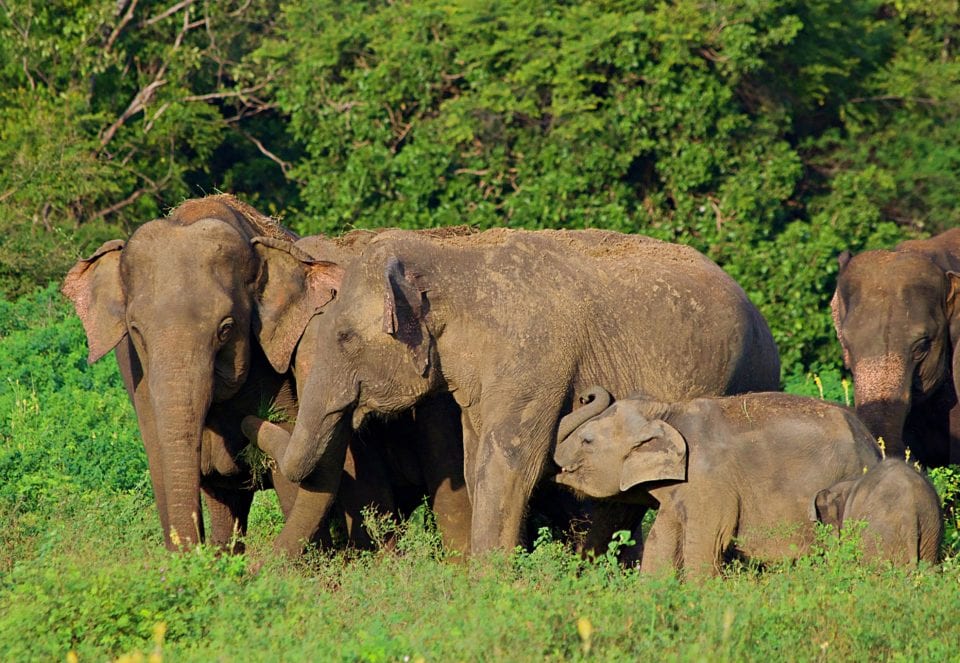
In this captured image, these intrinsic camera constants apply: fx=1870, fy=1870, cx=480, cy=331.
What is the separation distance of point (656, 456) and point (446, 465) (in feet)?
4.48

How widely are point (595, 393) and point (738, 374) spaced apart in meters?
0.97

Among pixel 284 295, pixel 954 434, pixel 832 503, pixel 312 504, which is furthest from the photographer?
pixel 954 434

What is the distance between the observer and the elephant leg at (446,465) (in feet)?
29.9

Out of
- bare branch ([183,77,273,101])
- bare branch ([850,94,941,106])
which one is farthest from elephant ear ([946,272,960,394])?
bare branch ([183,77,273,101])

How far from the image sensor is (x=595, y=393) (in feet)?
27.8

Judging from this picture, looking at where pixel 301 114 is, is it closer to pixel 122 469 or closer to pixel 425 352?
pixel 122 469

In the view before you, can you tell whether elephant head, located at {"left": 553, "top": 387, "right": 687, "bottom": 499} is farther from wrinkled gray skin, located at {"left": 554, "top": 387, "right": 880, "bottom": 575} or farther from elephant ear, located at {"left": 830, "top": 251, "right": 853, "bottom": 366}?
Result: elephant ear, located at {"left": 830, "top": 251, "right": 853, "bottom": 366}

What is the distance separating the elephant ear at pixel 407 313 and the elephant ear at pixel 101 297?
4.66 ft

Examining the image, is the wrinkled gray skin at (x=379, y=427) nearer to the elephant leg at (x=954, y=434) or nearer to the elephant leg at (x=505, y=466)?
the elephant leg at (x=505, y=466)

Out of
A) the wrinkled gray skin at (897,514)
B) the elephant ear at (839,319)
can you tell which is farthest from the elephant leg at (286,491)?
the elephant ear at (839,319)

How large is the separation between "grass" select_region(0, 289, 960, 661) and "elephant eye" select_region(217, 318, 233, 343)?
40.1 inches

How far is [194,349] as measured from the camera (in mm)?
8328

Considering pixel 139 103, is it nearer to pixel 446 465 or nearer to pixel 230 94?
pixel 230 94

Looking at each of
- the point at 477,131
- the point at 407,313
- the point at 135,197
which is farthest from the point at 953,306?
the point at 135,197
